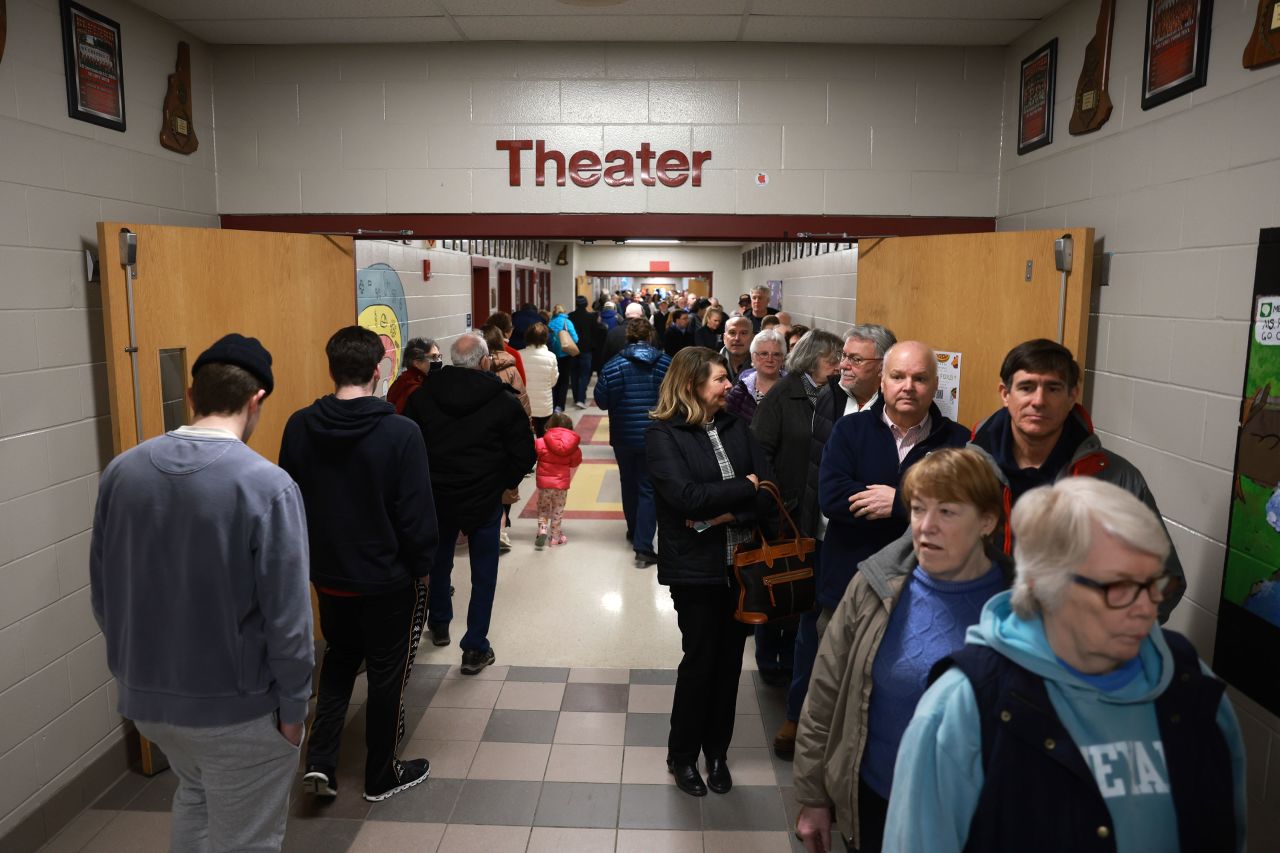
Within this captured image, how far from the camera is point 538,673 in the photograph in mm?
4297

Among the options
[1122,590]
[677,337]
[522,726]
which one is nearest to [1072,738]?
[1122,590]

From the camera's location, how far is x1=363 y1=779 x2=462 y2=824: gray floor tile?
10.3ft

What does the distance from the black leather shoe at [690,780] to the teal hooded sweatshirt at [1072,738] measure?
1.91m

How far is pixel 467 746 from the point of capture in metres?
3.63

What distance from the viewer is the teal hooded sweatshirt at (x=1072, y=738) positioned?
51.3 inches

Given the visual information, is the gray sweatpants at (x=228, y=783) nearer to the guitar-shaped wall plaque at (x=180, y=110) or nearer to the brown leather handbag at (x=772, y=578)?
the brown leather handbag at (x=772, y=578)

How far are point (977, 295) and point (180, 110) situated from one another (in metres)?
3.80

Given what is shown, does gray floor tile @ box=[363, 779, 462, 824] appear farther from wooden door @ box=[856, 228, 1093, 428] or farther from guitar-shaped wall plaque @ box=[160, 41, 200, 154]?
guitar-shaped wall plaque @ box=[160, 41, 200, 154]

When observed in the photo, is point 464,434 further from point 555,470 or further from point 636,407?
point 555,470

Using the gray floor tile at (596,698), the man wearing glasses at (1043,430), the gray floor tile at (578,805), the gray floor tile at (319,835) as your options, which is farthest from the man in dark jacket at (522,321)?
the man wearing glasses at (1043,430)

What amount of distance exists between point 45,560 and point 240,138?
242 cm

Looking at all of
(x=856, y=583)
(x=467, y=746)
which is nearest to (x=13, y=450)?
(x=467, y=746)

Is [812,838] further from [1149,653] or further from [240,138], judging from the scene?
[240,138]

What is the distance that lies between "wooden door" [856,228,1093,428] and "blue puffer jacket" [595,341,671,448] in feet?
4.84
